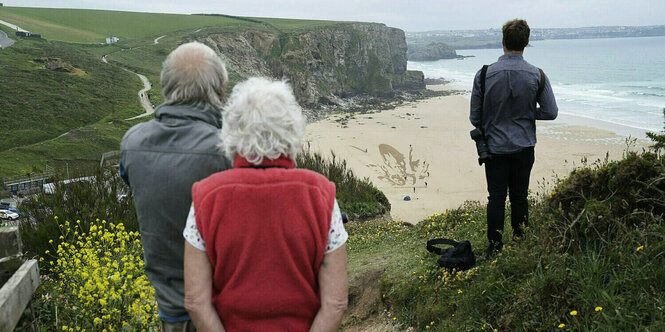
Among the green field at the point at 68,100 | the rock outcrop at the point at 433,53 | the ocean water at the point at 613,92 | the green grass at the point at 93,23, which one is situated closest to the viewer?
the green field at the point at 68,100

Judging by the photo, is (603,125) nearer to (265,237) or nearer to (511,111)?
(511,111)

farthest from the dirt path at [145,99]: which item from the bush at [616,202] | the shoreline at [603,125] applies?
the bush at [616,202]

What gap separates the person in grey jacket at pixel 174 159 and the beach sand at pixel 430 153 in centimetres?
1712

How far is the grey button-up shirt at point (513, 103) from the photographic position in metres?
4.07

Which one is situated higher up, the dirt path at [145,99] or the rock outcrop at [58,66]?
the rock outcrop at [58,66]

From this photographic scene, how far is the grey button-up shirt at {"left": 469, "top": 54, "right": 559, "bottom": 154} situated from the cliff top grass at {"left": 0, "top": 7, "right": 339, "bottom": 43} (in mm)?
97783

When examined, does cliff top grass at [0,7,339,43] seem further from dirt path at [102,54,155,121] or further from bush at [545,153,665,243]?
bush at [545,153,665,243]

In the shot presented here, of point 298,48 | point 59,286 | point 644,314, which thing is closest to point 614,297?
point 644,314

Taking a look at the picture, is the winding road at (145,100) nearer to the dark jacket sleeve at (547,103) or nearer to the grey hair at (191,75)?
the dark jacket sleeve at (547,103)

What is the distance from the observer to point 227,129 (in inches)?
77.9

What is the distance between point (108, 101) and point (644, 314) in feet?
181

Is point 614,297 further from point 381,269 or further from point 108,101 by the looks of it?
point 108,101

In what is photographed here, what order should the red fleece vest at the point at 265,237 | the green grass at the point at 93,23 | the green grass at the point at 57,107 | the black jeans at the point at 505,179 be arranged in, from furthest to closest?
the green grass at the point at 93,23
the green grass at the point at 57,107
the black jeans at the point at 505,179
the red fleece vest at the point at 265,237

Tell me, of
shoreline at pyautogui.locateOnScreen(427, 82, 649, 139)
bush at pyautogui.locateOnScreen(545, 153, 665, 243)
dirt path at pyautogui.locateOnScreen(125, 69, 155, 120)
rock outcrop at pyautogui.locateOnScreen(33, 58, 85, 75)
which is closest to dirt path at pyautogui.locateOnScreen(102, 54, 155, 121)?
dirt path at pyautogui.locateOnScreen(125, 69, 155, 120)
